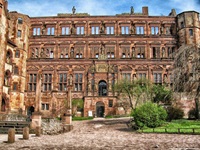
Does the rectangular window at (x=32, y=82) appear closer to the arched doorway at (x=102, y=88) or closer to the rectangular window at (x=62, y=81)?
the rectangular window at (x=62, y=81)

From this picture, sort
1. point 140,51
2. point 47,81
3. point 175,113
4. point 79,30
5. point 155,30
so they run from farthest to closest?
point 79,30, point 155,30, point 140,51, point 47,81, point 175,113

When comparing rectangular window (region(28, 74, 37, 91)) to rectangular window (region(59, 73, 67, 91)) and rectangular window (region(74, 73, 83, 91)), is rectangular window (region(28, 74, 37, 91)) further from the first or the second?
rectangular window (region(74, 73, 83, 91))

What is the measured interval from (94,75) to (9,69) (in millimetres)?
14480

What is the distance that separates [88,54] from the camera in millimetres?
42656

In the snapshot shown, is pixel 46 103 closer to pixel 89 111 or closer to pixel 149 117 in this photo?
pixel 89 111

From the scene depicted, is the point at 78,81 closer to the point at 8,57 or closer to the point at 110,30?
the point at 110,30

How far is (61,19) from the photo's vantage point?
44.5m

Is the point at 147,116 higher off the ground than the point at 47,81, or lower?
lower

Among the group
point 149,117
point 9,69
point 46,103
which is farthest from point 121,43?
point 149,117

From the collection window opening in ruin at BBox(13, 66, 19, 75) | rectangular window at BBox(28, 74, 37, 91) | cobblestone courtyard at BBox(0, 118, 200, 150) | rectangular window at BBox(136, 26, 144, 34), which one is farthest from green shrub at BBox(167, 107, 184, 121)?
window opening in ruin at BBox(13, 66, 19, 75)

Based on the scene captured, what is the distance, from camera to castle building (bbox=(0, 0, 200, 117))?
39938 millimetres

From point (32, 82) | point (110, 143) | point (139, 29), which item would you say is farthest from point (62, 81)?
point (110, 143)

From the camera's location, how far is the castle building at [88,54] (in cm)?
3994

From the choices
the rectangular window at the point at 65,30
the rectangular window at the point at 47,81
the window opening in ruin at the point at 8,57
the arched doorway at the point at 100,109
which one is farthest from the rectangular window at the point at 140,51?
the window opening in ruin at the point at 8,57
